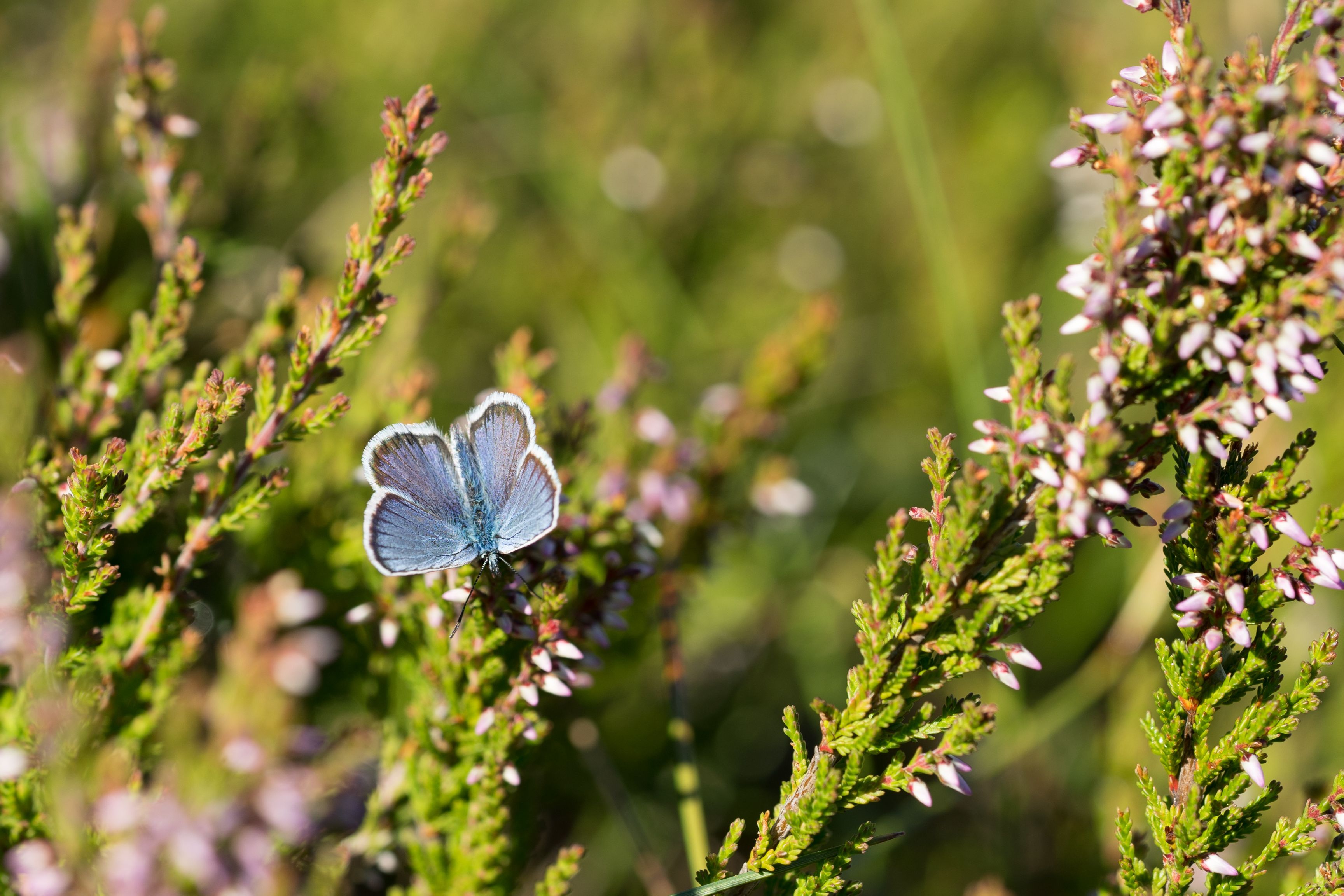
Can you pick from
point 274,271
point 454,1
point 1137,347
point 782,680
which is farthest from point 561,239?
point 1137,347

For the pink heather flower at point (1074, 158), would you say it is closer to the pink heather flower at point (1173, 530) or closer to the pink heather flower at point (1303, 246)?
the pink heather flower at point (1303, 246)

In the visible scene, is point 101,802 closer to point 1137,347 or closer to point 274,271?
point 1137,347

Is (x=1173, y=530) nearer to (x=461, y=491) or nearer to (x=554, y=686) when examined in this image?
(x=554, y=686)

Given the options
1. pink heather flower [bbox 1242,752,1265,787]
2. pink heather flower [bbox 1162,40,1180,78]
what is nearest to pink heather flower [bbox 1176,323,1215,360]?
pink heather flower [bbox 1162,40,1180,78]

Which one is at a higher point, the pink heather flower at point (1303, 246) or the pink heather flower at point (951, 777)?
the pink heather flower at point (1303, 246)

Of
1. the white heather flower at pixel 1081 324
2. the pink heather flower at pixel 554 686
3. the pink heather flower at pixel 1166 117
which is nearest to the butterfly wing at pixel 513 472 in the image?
the pink heather flower at pixel 554 686

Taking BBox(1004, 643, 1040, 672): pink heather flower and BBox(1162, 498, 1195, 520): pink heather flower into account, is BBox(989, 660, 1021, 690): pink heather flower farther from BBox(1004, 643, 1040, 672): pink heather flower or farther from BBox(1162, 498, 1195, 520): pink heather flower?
BBox(1162, 498, 1195, 520): pink heather flower
